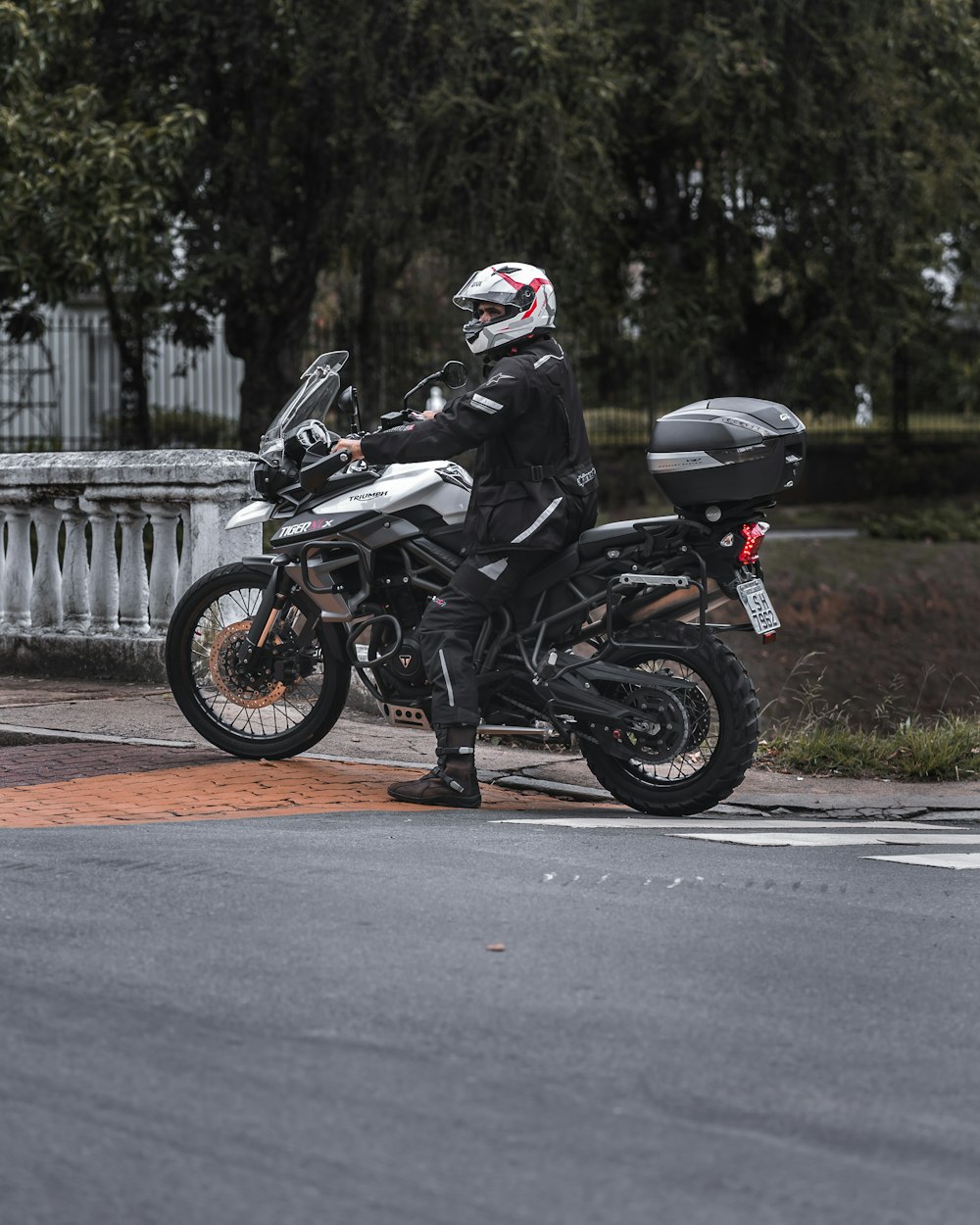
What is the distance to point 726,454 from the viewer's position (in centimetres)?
685

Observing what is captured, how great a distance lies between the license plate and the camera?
680 cm

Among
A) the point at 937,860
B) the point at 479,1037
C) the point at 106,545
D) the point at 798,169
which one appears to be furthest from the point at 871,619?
the point at 479,1037

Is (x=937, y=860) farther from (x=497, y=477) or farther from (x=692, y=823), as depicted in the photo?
(x=497, y=477)

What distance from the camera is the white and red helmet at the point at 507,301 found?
7102 mm

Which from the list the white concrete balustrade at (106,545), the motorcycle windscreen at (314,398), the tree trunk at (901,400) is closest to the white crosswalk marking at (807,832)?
the motorcycle windscreen at (314,398)

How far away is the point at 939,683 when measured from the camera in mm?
19906

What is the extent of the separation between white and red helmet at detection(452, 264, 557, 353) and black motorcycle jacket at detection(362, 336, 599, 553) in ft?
0.28

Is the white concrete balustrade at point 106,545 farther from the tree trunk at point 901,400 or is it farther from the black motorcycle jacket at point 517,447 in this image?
the tree trunk at point 901,400

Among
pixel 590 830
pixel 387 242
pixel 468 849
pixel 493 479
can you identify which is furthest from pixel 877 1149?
pixel 387 242

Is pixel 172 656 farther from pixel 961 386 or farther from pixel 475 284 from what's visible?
pixel 961 386

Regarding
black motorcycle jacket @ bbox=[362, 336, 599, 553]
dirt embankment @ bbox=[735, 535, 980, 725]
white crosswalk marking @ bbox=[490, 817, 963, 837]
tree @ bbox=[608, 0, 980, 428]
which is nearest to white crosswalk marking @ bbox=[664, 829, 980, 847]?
A: white crosswalk marking @ bbox=[490, 817, 963, 837]

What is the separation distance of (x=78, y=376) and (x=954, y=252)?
12294 mm

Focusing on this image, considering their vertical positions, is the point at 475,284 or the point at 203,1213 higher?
the point at 475,284

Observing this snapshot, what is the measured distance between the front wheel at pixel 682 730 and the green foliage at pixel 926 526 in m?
18.7
